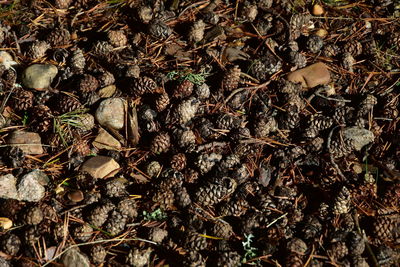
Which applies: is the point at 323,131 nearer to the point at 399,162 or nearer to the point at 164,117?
the point at 399,162

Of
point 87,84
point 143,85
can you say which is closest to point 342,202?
point 143,85

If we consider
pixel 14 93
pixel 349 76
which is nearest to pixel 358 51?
pixel 349 76

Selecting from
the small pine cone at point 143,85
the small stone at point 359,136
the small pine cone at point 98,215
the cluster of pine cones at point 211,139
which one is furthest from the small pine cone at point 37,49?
the small stone at point 359,136

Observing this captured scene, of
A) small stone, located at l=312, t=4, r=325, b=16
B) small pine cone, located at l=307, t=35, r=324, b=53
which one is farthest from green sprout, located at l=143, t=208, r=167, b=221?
small stone, located at l=312, t=4, r=325, b=16

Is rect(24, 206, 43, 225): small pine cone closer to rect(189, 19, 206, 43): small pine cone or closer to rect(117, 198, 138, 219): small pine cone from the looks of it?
rect(117, 198, 138, 219): small pine cone

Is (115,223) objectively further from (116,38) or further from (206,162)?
(116,38)

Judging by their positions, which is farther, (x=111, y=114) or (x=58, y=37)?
(x=58, y=37)
